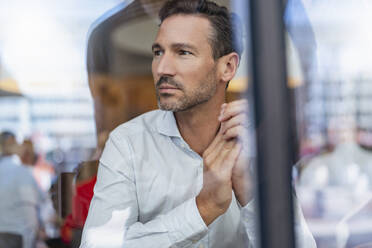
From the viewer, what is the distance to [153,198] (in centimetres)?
116

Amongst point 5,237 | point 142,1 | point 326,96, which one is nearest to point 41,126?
point 5,237

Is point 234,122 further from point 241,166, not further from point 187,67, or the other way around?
point 187,67

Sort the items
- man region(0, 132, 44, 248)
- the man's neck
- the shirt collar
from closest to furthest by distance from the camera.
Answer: the man's neck → the shirt collar → man region(0, 132, 44, 248)

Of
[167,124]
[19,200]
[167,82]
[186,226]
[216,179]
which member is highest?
[167,82]

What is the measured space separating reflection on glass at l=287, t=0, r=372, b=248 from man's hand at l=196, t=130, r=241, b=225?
17cm

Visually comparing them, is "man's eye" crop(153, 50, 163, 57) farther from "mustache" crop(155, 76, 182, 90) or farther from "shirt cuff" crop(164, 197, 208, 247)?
"shirt cuff" crop(164, 197, 208, 247)

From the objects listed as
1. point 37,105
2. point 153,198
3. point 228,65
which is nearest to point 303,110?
point 228,65

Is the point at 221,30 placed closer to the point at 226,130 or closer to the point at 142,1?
the point at 226,130

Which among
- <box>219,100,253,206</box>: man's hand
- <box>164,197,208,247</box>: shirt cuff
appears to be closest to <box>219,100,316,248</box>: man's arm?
<box>219,100,253,206</box>: man's hand

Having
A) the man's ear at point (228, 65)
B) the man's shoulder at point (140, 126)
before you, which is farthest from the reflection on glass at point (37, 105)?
the man's ear at point (228, 65)

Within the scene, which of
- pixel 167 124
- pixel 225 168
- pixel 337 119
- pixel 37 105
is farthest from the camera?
pixel 37 105

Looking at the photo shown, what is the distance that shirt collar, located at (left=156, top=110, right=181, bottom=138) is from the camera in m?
1.21

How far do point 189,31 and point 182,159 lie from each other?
31 cm

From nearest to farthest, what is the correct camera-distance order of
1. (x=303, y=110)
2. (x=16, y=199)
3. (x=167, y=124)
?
(x=303, y=110) < (x=167, y=124) < (x=16, y=199)
